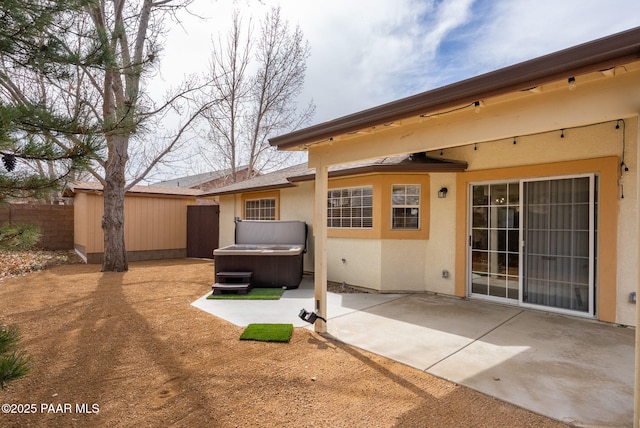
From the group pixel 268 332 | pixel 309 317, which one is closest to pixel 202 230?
pixel 268 332

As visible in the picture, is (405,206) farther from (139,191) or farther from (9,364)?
(139,191)

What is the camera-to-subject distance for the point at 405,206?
7273mm

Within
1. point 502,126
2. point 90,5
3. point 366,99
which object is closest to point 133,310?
point 90,5

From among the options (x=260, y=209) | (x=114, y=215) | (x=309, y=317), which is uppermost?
(x=260, y=209)

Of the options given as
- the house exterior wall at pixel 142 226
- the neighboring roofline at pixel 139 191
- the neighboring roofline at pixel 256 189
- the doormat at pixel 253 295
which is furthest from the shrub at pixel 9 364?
the house exterior wall at pixel 142 226

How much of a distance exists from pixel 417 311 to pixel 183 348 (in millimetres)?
3878

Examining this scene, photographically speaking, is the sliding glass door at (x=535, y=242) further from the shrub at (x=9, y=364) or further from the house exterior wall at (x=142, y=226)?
the house exterior wall at (x=142, y=226)

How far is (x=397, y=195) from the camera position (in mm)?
7312

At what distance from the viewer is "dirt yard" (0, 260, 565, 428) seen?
2.61 meters

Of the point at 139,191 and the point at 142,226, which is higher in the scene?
the point at 139,191

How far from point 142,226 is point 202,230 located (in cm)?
227

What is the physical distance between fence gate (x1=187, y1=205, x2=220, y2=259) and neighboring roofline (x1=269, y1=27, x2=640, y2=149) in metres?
11.0

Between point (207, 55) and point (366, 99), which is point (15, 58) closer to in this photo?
point (366, 99)

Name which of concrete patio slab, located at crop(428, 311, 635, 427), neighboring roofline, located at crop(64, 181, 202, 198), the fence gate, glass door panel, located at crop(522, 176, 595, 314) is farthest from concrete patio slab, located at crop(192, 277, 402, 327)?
neighboring roofline, located at crop(64, 181, 202, 198)
